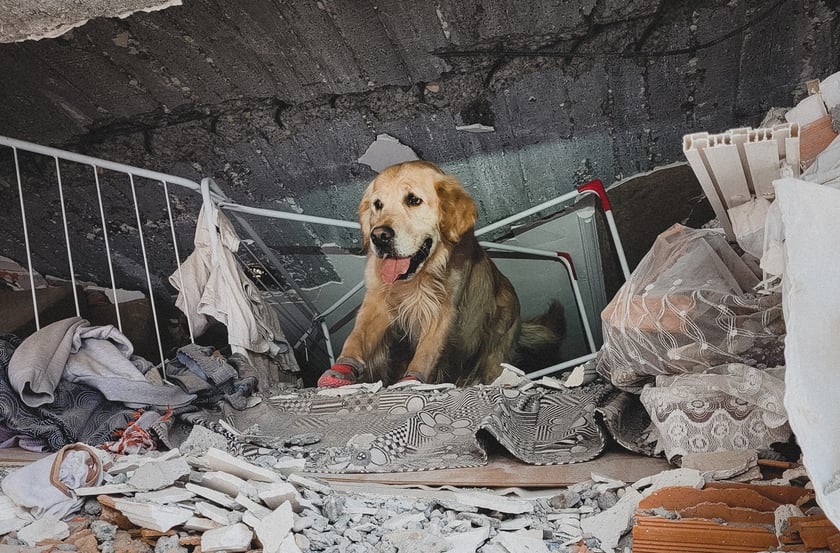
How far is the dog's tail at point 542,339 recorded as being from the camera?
10.8 feet

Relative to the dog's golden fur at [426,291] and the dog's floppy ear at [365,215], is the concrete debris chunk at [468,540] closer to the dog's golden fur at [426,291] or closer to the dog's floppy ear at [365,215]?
the dog's golden fur at [426,291]

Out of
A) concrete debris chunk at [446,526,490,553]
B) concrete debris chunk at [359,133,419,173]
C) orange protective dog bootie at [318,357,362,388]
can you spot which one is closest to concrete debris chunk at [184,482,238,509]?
concrete debris chunk at [446,526,490,553]

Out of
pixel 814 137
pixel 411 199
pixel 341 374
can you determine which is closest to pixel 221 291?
pixel 341 374

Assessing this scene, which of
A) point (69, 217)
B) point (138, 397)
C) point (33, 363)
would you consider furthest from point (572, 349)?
point (69, 217)

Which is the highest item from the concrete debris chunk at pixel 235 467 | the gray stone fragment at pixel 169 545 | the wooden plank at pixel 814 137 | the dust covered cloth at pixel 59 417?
the wooden plank at pixel 814 137

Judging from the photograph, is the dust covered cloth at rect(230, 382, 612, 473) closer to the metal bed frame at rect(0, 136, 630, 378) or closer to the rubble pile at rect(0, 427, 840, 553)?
the rubble pile at rect(0, 427, 840, 553)

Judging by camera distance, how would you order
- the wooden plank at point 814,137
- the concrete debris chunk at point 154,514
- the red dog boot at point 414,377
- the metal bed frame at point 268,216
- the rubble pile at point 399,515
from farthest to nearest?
the metal bed frame at point 268,216
the red dog boot at point 414,377
the wooden plank at point 814,137
the concrete debris chunk at point 154,514
the rubble pile at point 399,515

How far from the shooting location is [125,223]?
3.69m

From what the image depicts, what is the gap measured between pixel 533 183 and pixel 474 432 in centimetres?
129

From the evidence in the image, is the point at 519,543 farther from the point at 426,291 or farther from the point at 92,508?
the point at 426,291

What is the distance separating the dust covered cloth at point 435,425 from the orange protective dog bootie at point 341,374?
5.4 inches

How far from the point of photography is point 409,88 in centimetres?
315

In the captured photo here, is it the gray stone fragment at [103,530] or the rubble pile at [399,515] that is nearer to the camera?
the rubble pile at [399,515]

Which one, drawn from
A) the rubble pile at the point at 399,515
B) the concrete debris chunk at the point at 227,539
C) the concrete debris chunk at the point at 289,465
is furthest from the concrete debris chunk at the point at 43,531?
the concrete debris chunk at the point at 289,465
